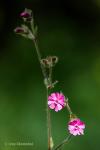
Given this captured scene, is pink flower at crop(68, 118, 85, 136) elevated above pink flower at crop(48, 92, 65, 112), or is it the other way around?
pink flower at crop(48, 92, 65, 112)

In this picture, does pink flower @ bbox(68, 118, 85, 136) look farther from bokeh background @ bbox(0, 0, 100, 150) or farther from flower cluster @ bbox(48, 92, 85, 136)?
bokeh background @ bbox(0, 0, 100, 150)

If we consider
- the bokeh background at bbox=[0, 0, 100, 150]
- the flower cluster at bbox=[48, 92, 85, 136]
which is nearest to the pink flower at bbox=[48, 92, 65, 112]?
the flower cluster at bbox=[48, 92, 85, 136]

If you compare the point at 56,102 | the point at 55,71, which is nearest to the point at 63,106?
the point at 56,102

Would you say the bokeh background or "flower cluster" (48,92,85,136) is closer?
"flower cluster" (48,92,85,136)

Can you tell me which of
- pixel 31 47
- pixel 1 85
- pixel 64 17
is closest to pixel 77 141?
pixel 1 85

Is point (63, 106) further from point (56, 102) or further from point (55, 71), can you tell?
point (55, 71)

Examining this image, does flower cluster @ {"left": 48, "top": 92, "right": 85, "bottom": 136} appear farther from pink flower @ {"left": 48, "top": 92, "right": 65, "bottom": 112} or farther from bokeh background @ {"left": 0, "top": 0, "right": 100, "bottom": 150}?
bokeh background @ {"left": 0, "top": 0, "right": 100, "bottom": 150}

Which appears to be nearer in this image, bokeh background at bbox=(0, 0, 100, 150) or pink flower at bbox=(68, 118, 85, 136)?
pink flower at bbox=(68, 118, 85, 136)

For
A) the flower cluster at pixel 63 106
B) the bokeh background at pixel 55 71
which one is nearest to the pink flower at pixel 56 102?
the flower cluster at pixel 63 106

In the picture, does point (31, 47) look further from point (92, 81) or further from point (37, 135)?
point (37, 135)
